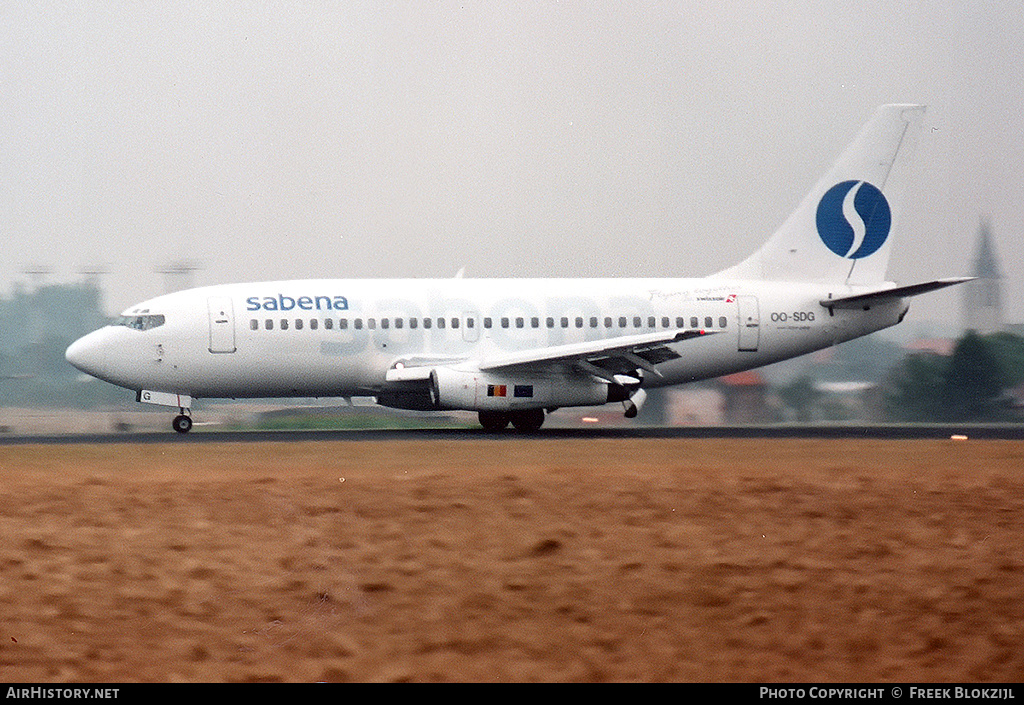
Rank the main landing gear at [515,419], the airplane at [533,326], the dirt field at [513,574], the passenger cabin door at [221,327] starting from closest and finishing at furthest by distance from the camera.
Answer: the dirt field at [513,574] < the airplane at [533,326] < the passenger cabin door at [221,327] < the main landing gear at [515,419]

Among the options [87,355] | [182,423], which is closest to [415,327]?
[182,423]

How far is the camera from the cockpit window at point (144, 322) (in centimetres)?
3469

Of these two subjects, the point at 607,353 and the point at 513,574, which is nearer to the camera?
the point at 513,574

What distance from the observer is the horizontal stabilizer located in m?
34.0

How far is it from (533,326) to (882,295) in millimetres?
8937

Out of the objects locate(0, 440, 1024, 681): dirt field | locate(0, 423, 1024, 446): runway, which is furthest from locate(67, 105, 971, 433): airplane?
locate(0, 440, 1024, 681): dirt field

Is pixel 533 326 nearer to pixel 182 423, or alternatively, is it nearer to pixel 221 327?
pixel 221 327

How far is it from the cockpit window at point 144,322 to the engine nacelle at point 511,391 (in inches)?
274

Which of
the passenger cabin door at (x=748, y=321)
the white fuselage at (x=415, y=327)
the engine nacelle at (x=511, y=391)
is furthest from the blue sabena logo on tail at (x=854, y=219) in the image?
the engine nacelle at (x=511, y=391)

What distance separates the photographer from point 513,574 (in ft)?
54.6

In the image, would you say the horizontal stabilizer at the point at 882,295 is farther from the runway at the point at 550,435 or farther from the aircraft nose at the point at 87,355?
the aircraft nose at the point at 87,355

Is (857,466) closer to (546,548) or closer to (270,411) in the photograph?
(546,548)

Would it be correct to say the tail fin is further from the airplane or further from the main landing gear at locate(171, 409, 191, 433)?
the main landing gear at locate(171, 409, 191, 433)

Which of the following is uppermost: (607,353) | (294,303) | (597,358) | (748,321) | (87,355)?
(294,303)
